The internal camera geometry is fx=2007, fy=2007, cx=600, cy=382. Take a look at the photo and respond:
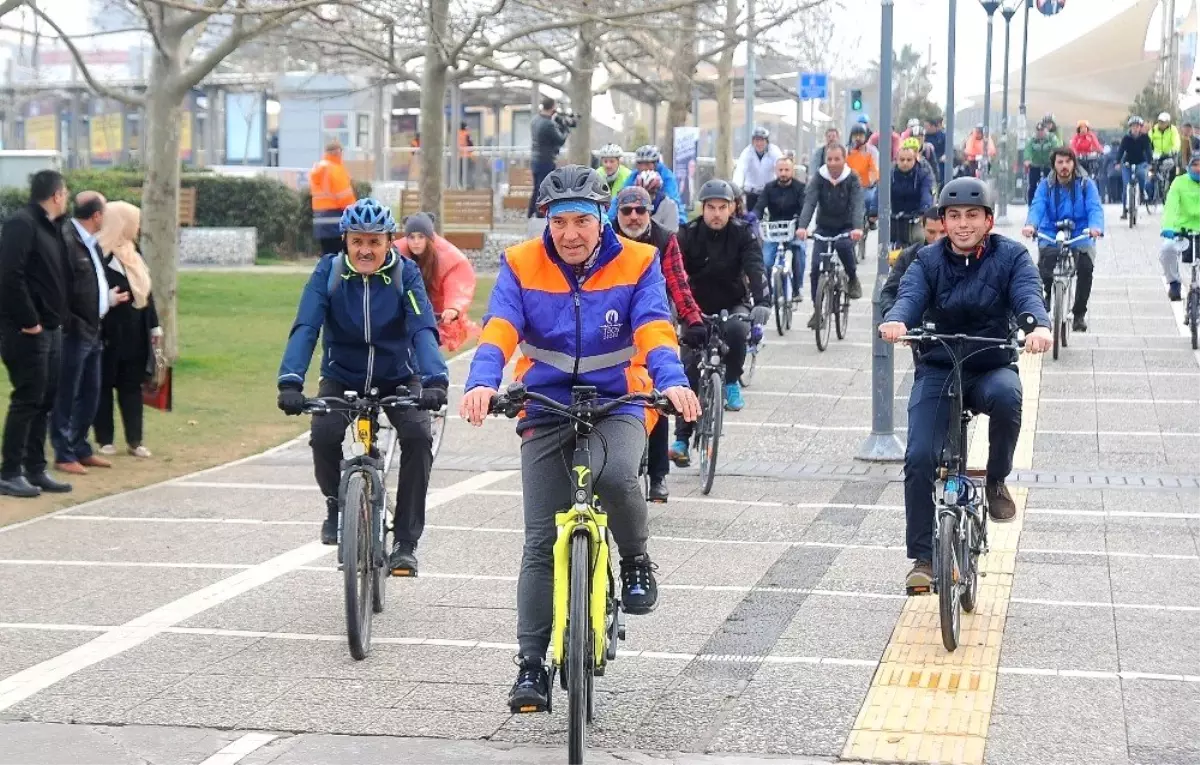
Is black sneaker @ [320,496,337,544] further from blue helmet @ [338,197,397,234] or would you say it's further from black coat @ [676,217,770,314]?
black coat @ [676,217,770,314]

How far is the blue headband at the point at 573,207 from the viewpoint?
648 cm

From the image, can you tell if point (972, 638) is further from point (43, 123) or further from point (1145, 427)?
point (43, 123)

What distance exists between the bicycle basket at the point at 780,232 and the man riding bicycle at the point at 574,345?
14.0m

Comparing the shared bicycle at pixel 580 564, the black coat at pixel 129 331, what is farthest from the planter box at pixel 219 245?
the shared bicycle at pixel 580 564

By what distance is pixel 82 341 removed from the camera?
514 inches

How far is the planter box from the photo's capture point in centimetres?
3153

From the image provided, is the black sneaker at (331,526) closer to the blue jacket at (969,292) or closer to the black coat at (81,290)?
the blue jacket at (969,292)

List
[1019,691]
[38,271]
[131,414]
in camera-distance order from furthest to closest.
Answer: [131,414] < [38,271] < [1019,691]

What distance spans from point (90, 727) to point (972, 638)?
348cm

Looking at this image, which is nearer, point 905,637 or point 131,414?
point 905,637

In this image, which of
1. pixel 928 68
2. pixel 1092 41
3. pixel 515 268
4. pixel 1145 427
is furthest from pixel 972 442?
pixel 928 68

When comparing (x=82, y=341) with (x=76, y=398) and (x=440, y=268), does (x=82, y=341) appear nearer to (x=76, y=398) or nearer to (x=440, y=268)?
(x=76, y=398)

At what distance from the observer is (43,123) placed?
52.7m

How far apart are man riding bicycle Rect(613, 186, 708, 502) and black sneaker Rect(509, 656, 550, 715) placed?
5.14 metres
